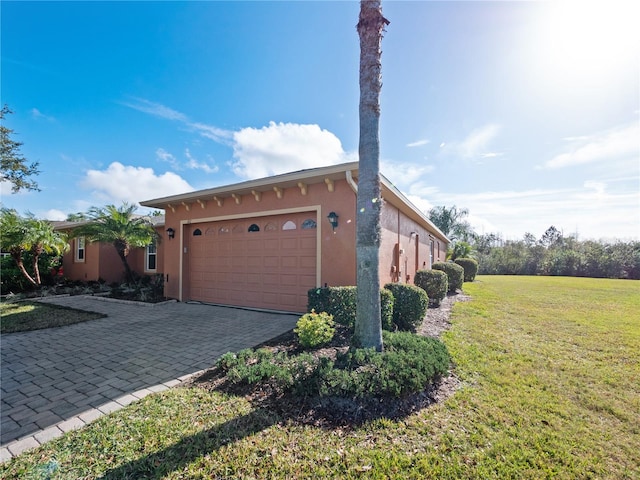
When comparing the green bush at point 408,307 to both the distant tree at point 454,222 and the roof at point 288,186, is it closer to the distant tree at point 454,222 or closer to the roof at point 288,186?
the roof at point 288,186

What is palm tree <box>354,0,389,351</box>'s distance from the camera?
13.0 ft

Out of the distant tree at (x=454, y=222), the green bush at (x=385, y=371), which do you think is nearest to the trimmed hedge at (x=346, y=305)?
the green bush at (x=385, y=371)

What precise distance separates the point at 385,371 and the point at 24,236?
581 inches

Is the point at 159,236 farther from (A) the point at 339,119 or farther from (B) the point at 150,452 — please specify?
(B) the point at 150,452

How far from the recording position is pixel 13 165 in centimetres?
1065

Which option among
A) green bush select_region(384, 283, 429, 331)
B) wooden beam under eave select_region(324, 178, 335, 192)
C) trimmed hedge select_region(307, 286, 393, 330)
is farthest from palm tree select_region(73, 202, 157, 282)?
green bush select_region(384, 283, 429, 331)

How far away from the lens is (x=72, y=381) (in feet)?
12.5

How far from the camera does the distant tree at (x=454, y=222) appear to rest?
108 ft

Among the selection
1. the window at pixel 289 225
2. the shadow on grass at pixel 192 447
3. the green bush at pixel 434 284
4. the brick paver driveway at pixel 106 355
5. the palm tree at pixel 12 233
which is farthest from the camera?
the palm tree at pixel 12 233

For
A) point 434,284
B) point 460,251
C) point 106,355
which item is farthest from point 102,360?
point 460,251

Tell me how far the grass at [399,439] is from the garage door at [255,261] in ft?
14.3

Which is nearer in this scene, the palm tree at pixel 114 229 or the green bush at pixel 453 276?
the palm tree at pixel 114 229

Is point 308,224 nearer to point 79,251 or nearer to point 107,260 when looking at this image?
point 107,260

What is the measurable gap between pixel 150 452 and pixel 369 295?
2.89 metres
